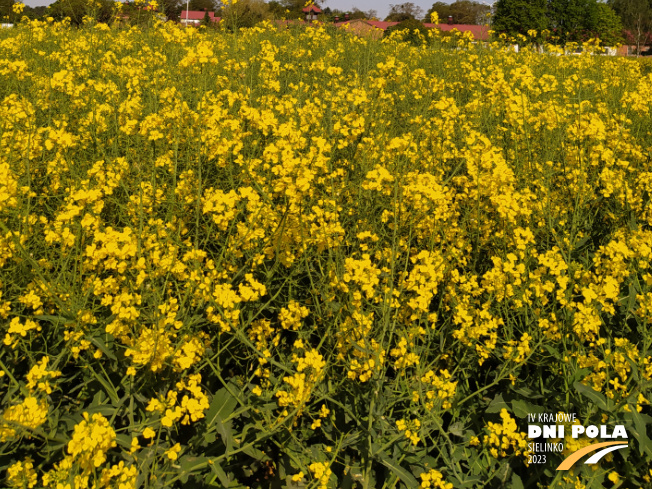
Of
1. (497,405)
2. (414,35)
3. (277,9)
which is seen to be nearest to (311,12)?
(414,35)

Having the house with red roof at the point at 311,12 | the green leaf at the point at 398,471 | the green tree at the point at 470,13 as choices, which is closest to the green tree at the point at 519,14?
the green tree at the point at 470,13

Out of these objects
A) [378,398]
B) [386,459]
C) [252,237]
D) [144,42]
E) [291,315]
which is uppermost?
[144,42]

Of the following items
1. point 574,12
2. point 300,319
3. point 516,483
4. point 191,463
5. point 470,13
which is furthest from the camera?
point 574,12

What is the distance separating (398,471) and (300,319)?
74 centimetres

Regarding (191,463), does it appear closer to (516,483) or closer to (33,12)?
(516,483)

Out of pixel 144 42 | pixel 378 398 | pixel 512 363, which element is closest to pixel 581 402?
pixel 512 363

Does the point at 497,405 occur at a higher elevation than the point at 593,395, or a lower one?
lower

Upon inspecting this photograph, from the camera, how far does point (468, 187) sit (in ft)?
9.23

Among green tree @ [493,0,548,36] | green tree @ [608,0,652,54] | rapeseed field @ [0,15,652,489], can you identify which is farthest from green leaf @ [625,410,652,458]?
green tree @ [608,0,652,54]

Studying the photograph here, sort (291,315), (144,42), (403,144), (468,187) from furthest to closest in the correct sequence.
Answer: (144,42) → (468,187) → (403,144) → (291,315)

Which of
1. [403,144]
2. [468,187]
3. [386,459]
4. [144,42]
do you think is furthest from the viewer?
[144,42]

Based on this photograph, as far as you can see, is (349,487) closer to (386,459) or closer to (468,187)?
(386,459)

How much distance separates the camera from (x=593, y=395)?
179cm

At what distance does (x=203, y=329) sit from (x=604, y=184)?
2.54 meters
